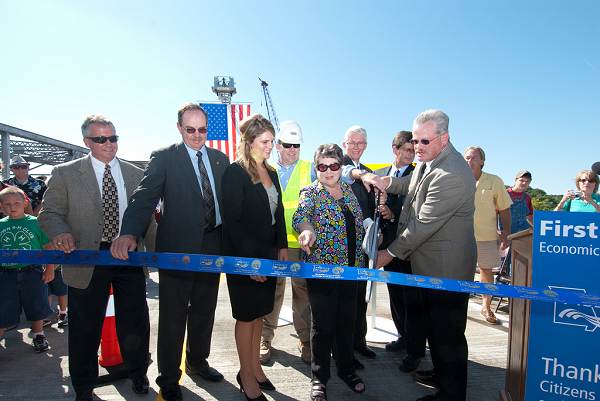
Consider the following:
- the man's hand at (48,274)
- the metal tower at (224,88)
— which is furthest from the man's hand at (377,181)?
the metal tower at (224,88)

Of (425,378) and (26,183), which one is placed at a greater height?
(26,183)

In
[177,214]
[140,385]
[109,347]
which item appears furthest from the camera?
[109,347]

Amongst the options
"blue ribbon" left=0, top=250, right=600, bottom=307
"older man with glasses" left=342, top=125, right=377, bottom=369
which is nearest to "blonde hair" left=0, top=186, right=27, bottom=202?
"blue ribbon" left=0, top=250, right=600, bottom=307

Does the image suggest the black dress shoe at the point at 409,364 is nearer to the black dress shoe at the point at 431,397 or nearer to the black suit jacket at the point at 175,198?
the black dress shoe at the point at 431,397

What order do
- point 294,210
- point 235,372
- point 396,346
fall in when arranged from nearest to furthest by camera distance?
point 235,372
point 294,210
point 396,346

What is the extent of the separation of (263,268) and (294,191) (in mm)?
1293

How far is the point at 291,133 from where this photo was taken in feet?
11.8

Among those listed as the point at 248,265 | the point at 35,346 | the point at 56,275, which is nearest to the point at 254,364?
the point at 248,265

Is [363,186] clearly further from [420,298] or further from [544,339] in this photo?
[544,339]

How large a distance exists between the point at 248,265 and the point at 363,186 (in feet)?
5.06

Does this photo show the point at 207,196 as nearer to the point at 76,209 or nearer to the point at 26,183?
the point at 76,209

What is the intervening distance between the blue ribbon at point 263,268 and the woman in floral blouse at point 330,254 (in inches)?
10.7

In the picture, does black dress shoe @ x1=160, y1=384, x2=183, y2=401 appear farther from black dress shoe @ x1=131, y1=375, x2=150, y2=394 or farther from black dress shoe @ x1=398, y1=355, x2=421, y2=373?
black dress shoe @ x1=398, y1=355, x2=421, y2=373

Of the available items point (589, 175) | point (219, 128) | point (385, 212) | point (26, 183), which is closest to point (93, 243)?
point (385, 212)
